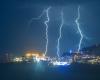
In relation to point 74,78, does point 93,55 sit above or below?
above

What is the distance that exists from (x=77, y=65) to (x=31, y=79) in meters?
34.3

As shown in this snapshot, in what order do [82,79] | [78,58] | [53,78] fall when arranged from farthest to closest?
[78,58] → [53,78] → [82,79]

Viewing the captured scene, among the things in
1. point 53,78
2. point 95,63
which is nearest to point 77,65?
point 95,63

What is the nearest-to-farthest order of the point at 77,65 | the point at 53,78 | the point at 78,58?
the point at 53,78, the point at 77,65, the point at 78,58

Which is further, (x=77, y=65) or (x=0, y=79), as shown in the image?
(x=77, y=65)

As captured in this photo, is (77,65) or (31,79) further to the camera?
(77,65)

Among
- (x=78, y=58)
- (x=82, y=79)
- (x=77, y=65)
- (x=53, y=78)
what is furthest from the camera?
(x=78, y=58)

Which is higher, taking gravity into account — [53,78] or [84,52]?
[84,52]

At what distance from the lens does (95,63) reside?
9969 cm

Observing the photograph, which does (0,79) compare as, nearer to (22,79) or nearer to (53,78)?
(22,79)

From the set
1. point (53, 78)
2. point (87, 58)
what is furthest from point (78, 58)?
point (53, 78)

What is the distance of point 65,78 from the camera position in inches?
2426

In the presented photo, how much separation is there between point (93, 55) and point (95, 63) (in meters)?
6.02

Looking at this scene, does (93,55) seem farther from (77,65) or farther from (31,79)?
(31,79)
